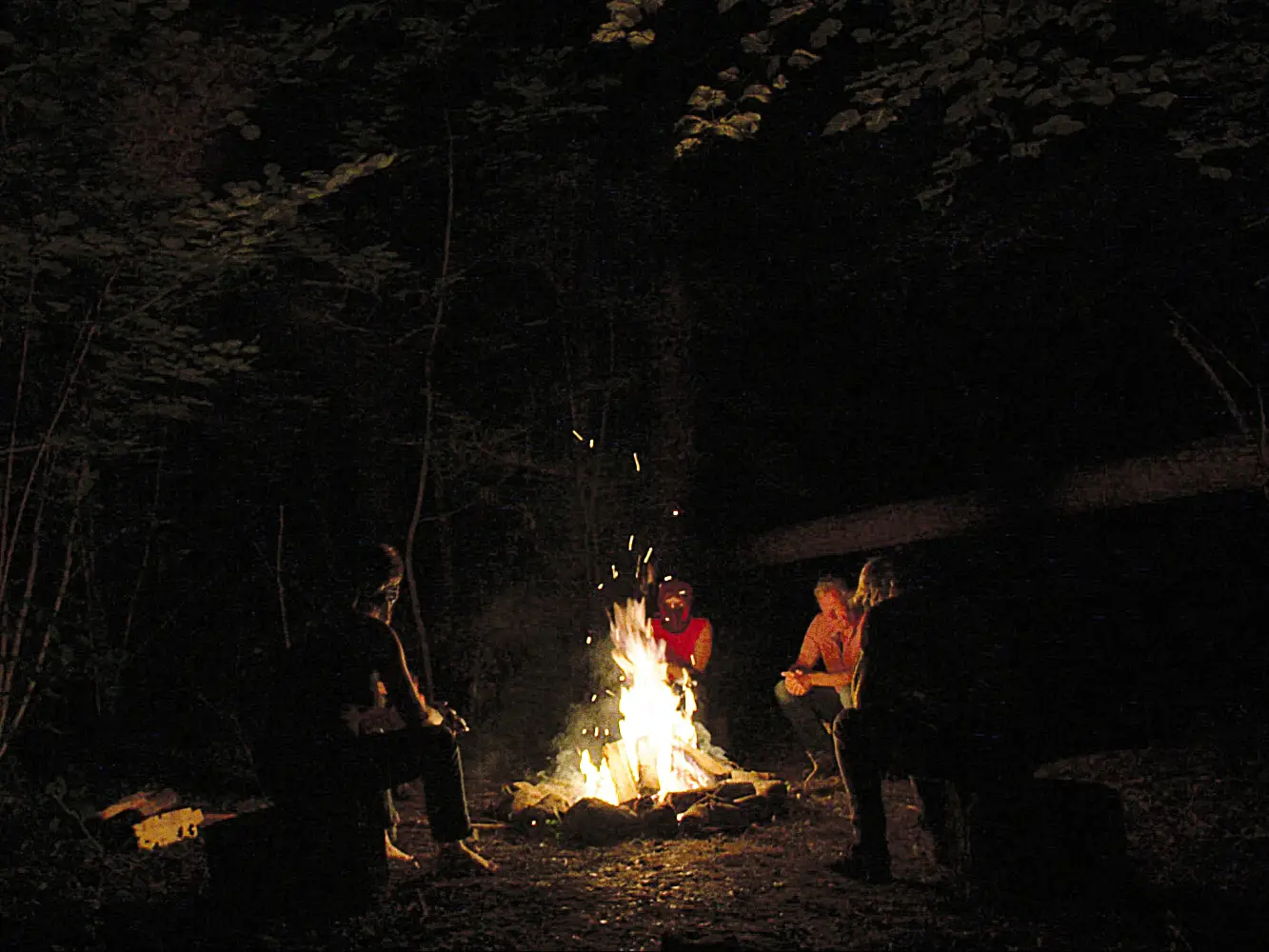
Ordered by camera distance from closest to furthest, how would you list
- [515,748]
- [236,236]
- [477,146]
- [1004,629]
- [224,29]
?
[1004,629] < [236,236] < [224,29] < [515,748] < [477,146]

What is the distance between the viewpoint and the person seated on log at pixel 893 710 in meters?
4.71

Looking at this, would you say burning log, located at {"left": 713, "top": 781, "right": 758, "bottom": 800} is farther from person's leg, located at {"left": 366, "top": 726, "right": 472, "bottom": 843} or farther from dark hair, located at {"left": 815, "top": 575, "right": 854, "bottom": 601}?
person's leg, located at {"left": 366, "top": 726, "right": 472, "bottom": 843}

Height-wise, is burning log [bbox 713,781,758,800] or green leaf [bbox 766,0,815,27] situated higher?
green leaf [bbox 766,0,815,27]

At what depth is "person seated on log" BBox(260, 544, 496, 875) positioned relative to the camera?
507 centimetres

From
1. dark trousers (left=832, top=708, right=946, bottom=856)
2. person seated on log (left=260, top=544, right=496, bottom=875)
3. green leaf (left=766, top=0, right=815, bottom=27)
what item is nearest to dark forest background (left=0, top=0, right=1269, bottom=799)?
green leaf (left=766, top=0, right=815, bottom=27)

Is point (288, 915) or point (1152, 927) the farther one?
point (288, 915)

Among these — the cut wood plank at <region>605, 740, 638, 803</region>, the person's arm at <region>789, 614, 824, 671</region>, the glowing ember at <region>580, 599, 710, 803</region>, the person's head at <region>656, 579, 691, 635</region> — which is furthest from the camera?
the person's head at <region>656, 579, 691, 635</region>

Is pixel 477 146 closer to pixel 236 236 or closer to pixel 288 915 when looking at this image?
pixel 236 236

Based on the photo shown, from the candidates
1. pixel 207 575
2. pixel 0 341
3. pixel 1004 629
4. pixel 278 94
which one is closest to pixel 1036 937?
pixel 1004 629

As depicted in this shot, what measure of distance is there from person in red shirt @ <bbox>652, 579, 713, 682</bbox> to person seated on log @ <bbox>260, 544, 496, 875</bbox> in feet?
10.5

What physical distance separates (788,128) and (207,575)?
28.5 ft

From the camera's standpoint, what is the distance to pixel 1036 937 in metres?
4.09

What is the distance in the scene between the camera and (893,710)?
15.7ft

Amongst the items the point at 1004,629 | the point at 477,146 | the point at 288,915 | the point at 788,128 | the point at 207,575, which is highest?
the point at 477,146
